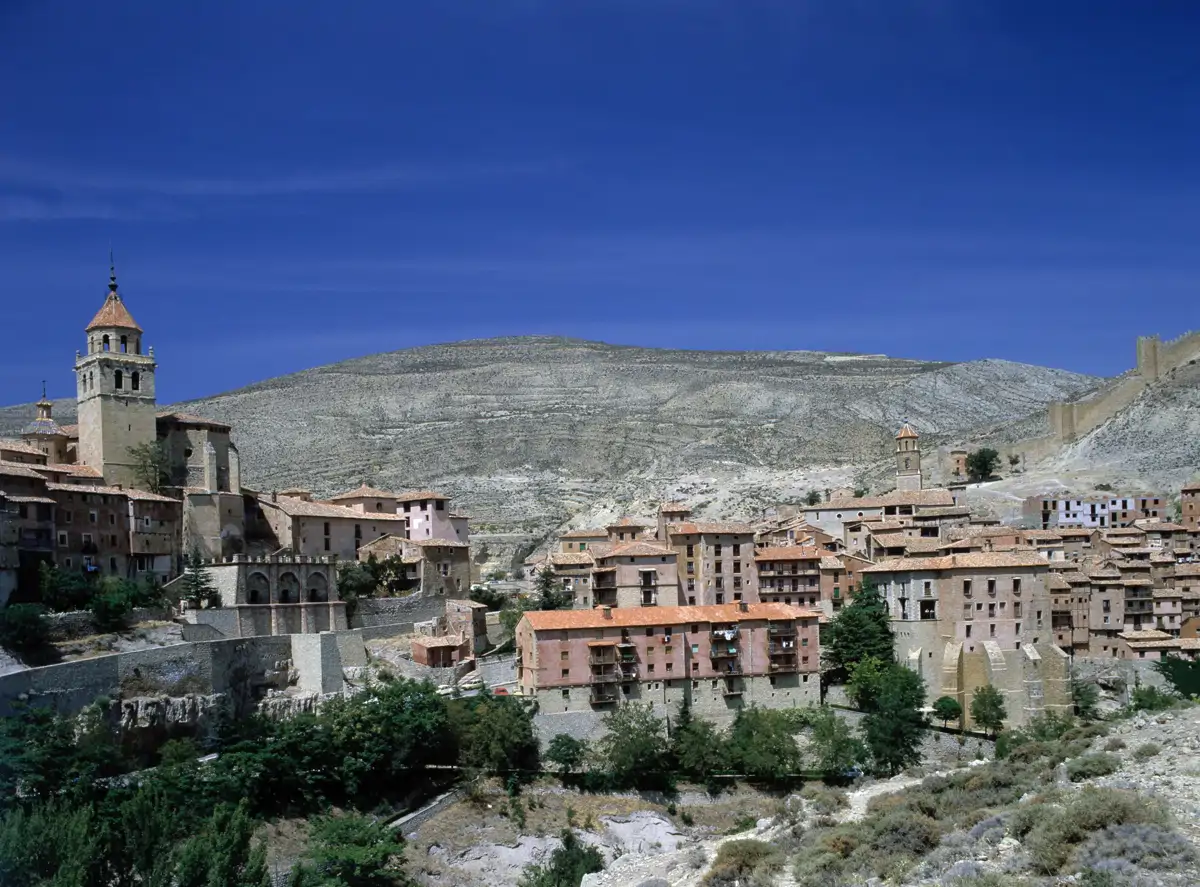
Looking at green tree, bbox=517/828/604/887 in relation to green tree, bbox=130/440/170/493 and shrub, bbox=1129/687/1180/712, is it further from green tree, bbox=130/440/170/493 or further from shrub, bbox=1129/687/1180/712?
green tree, bbox=130/440/170/493

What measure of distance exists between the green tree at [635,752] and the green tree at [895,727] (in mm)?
7366

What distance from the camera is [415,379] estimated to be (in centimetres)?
17238

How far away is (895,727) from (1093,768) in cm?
1918

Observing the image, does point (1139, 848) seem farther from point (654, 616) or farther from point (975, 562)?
point (975, 562)

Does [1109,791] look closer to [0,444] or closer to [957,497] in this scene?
[0,444]

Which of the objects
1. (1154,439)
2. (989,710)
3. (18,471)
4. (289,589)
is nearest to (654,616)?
(989,710)

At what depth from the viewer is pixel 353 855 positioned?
4212 cm

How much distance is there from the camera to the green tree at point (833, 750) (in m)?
51.9

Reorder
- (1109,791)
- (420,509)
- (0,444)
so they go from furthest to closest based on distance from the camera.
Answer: (420,509), (0,444), (1109,791)

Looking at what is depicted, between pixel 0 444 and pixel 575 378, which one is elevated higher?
pixel 575 378

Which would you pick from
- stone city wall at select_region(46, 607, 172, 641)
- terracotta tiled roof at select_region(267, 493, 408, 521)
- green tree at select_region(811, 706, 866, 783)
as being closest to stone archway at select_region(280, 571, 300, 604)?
terracotta tiled roof at select_region(267, 493, 408, 521)

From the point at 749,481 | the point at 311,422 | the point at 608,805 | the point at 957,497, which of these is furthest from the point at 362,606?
the point at 311,422

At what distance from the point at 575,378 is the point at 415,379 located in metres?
19.1

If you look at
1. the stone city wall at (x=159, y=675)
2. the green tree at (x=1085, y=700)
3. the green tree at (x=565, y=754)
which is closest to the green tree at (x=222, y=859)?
the stone city wall at (x=159, y=675)
